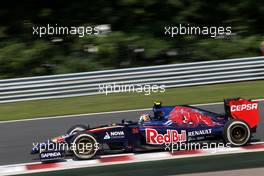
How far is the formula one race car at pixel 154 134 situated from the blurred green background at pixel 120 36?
10.5 m

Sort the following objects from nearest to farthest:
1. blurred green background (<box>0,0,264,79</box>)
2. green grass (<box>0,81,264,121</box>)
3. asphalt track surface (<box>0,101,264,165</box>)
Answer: asphalt track surface (<box>0,101,264,165</box>) → green grass (<box>0,81,264,121</box>) → blurred green background (<box>0,0,264,79</box>)

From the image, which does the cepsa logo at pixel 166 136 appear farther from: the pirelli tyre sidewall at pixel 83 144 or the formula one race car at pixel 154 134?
the pirelli tyre sidewall at pixel 83 144

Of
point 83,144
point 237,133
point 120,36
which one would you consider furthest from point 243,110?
point 120,36

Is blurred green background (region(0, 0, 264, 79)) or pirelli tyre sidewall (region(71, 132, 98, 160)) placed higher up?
blurred green background (region(0, 0, 264, 79))

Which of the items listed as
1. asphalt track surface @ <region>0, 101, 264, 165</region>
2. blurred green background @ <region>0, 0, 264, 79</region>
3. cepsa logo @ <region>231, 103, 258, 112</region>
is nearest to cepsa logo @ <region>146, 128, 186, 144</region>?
cepsa logo @ <region>231, 103, 258, 112</region>

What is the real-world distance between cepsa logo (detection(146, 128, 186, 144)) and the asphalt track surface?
1654mm

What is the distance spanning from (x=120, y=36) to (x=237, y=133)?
11.5 metres

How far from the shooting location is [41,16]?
20.3m

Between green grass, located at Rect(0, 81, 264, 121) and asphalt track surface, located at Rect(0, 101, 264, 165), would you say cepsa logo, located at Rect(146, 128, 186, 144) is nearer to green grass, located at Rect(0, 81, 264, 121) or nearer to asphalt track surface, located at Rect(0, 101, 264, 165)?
asphalt track surface, located at Rect(0, 101, 264, 165)

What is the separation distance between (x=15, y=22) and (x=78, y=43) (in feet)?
8.53

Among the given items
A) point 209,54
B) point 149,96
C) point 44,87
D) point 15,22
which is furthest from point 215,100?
point 15,22

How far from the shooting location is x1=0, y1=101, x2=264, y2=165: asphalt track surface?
8.94 m

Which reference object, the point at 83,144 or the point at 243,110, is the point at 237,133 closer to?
the point at 243,110

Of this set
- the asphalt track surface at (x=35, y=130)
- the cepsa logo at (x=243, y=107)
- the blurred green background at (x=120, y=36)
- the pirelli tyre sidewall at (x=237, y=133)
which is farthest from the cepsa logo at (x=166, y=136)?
the blurred green background at (x=120, y=36)
